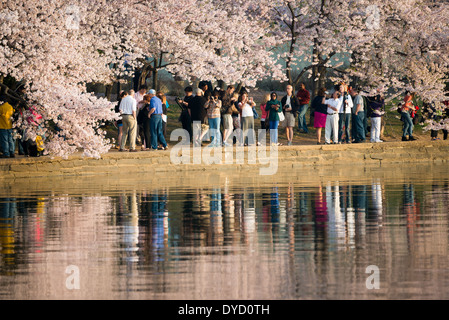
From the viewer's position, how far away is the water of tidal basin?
909 centimetres

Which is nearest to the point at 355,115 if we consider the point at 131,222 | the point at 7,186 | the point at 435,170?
the point at 435,170

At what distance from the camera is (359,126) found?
34.1 m

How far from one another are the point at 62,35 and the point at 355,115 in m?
10.3

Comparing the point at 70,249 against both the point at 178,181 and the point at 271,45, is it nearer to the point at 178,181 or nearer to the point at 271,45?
the point at 178,181

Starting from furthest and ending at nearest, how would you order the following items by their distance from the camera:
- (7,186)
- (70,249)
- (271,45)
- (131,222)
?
(271,45), (7,186), (131,222), (70,249)

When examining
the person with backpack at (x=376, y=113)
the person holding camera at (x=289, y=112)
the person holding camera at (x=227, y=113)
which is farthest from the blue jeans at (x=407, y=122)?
the person holding camera at (x=227, y=113)

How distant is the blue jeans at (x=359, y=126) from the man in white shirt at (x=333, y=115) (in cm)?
111

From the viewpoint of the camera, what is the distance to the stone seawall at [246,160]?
27875mm

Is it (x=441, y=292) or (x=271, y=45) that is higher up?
(x=271, y=45)

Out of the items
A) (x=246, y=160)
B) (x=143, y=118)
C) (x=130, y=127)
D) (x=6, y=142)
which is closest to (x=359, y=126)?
(x=246, y=160)

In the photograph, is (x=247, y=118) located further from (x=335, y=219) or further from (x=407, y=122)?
(x=335, y=219)

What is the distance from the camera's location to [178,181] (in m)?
25.1
